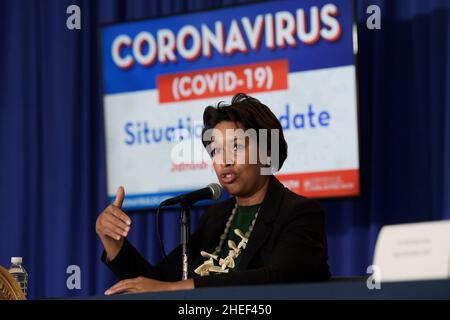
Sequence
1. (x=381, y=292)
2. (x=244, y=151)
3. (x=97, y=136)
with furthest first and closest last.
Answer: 1. (x=97, y=136)
2. (x=244, y=151)
3. (x=381, y=292)

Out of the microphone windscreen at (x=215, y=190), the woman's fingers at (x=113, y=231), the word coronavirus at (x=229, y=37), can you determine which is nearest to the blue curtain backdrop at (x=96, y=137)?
the word coronavirus at (x=229, y=37)

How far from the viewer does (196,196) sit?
2158 millimetres

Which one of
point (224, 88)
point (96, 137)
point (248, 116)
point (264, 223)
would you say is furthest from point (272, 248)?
point (96, 137)

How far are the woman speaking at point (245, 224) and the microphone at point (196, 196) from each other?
0.14 metres

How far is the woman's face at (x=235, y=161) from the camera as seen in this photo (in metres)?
2.44

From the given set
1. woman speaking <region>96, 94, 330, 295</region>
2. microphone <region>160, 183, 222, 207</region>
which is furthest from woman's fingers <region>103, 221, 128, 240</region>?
microphone <region>160, 183, 222, 207</region>

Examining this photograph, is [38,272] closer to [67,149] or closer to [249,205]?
[67,149]

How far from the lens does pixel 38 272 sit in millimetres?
4609

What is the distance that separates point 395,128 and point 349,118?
10.7 inches

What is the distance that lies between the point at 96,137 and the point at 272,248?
2.57 m

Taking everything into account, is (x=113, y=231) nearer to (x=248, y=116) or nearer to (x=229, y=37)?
(x=248, y=116)

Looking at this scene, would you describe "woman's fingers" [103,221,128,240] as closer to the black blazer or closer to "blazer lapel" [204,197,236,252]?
the black blazer

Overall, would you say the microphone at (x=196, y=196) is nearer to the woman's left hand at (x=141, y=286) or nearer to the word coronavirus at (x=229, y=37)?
the woman's left hand at (x=141, y=286)

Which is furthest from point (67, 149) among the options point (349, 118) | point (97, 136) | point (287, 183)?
point (349, 118)
